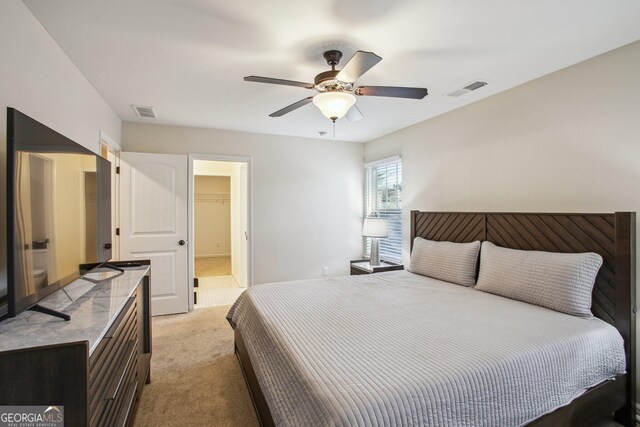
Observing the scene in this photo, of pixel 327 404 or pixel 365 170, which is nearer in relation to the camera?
pixel 327 404

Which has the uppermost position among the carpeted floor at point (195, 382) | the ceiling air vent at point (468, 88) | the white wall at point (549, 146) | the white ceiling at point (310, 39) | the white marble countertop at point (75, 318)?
the white ceiling at point (310, 39)

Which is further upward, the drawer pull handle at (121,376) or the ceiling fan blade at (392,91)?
the ceiling fan blade at (392,91)

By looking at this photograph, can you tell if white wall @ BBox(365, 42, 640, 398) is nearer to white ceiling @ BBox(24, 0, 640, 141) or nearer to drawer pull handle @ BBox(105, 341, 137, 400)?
white ceiling @ BBox(24, 0, 640, 141)

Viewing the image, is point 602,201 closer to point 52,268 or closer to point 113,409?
point 113,409

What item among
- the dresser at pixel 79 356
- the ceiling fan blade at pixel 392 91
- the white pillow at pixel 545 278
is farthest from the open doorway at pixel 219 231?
the white pillow at pixel 545 278

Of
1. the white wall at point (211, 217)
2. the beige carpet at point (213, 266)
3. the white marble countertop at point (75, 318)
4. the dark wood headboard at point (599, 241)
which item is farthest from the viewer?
the white wall at point (211, 217)

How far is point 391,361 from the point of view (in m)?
1.42

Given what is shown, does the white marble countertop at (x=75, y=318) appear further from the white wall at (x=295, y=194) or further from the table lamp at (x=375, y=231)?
the table lamp at (x=375, y=231)

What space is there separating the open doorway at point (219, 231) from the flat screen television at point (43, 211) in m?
2.20

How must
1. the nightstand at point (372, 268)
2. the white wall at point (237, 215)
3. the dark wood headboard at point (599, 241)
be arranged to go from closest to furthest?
1. the dark wood headboard at point (599, 241)
2. the nightstand at point (372, 268)
3. the white wall at point (237, 215)

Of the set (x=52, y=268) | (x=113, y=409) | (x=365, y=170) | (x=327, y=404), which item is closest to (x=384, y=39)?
(x=327, y=404)

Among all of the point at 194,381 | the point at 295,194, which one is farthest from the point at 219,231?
the point at 194,381

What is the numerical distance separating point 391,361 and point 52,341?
1364mm

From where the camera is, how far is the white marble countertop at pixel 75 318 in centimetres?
115
